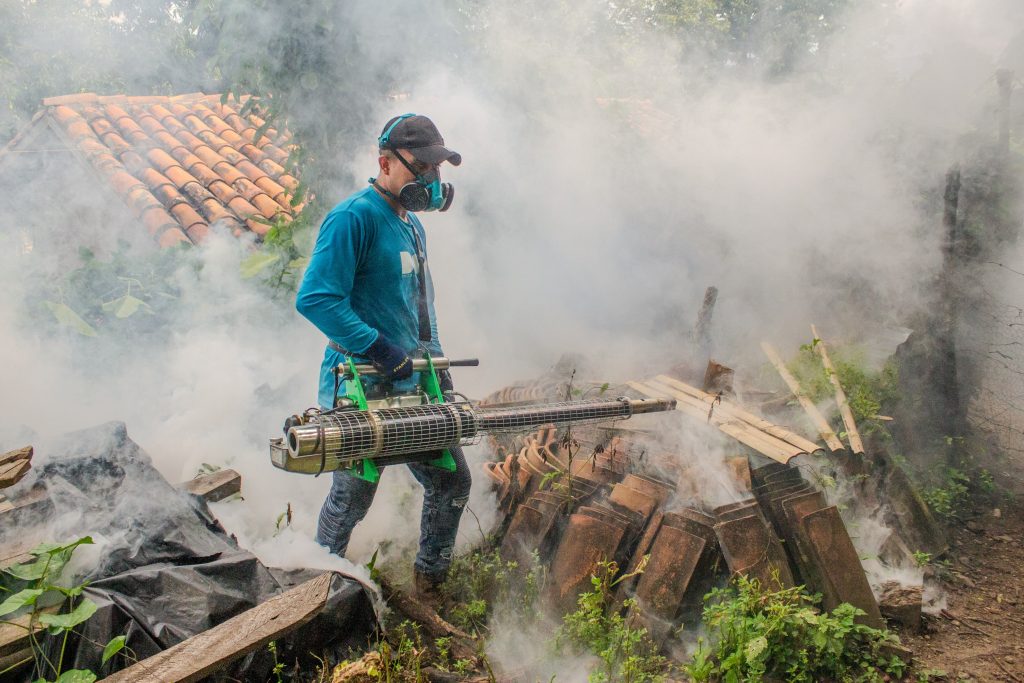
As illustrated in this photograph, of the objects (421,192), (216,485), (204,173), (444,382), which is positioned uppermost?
(204,173)

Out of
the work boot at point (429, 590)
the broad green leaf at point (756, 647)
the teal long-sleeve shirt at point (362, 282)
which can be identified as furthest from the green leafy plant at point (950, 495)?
the teal long-sleeve shirt at point (362, 282)

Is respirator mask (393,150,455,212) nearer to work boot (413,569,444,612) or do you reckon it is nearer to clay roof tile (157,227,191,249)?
work boot (413,569,444,612)

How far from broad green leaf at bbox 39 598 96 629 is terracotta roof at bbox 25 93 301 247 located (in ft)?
16.3

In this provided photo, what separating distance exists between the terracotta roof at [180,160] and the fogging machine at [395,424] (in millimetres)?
4434

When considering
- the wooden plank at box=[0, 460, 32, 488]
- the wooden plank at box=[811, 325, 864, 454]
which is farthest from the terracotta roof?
the wooden plank at box=[811, 325, 864, 454]

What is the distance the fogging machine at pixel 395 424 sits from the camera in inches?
99.6

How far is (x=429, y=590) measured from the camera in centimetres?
360

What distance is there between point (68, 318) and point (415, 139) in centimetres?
403

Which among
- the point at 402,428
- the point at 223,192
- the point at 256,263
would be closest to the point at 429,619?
the point at 402,428

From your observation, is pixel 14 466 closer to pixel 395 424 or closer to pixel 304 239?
pixel 395 424

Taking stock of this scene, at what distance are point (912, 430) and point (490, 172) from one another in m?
4.60

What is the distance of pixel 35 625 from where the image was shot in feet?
7.81

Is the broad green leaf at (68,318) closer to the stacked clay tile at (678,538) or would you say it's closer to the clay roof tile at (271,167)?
the clay roof tile at (271,167)

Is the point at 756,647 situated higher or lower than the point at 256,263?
lower
